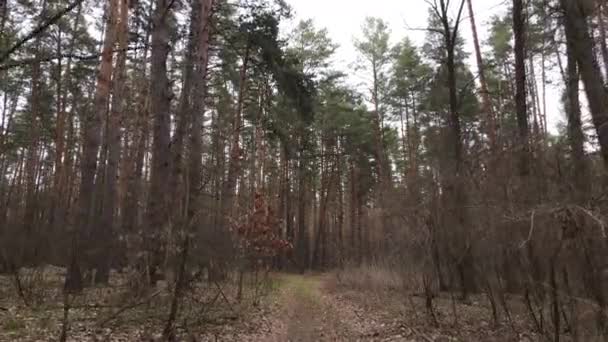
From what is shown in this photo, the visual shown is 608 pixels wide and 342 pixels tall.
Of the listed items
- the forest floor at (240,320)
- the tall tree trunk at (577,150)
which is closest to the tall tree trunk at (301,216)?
the forest floor at (240,320)

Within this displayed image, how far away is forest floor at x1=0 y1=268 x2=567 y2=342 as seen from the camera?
581 cm

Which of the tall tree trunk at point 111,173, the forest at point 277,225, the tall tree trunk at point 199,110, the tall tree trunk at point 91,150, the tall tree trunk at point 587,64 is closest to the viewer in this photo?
the forest at point 277,225

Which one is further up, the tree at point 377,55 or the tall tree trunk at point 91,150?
the tree at point 377,55

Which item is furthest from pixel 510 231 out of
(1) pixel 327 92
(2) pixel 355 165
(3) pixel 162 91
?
(2) pixel 355 165

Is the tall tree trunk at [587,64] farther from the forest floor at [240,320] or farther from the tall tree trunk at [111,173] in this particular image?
the tall tree trunk at [111,173]

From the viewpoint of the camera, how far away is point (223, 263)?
35.3 feet

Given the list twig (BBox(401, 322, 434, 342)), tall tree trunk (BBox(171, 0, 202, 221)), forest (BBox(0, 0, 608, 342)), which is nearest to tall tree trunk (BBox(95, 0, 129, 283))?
forest (BBox(0, 0, 608, 342))

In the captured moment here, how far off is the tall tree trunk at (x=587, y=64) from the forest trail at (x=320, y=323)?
14.5 feet

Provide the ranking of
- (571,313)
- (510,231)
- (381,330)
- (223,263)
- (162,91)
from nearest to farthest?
1. (571,313)
2. (510,231)
3. (381,330)
4. (162,91)
5. (223,263)

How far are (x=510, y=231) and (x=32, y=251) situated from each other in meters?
12.0

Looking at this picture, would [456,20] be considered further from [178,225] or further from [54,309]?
[54,309]

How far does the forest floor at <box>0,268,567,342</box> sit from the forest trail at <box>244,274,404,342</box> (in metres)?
0.02

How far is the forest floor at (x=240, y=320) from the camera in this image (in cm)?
581

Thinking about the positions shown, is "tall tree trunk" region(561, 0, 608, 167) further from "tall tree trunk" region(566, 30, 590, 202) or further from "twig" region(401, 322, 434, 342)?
"twig" region(401, 322, 434, 342)
